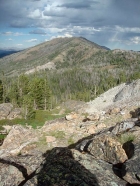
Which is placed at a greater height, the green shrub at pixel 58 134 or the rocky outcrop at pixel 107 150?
the rocky outcrop at pixel 107 150

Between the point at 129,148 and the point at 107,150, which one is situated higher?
the point at 129,148

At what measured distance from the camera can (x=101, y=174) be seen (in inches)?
360

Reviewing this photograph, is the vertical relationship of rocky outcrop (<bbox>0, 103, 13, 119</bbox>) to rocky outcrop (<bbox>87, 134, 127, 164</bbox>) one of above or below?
below

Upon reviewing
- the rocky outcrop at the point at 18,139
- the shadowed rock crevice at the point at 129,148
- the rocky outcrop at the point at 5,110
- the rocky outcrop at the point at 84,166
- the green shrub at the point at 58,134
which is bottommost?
the rocky outcrop at the point at 5,110

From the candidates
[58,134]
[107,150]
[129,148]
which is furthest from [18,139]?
[129,148]

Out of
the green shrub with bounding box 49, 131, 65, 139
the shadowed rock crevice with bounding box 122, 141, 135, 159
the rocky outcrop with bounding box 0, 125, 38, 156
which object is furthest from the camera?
the green shrub with bounding box 49, 131, 65, 139

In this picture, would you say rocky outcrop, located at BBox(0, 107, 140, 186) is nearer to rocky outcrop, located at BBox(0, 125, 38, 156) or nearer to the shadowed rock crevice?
the shadowed rock crevice

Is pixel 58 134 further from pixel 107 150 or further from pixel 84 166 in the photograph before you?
pixel 84 166

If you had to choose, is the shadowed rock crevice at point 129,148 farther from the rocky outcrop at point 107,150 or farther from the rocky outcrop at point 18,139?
the rocky outcrop at point 18,139

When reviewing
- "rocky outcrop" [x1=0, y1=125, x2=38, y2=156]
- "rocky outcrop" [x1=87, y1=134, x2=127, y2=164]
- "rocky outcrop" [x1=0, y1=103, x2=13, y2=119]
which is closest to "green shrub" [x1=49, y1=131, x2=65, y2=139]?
"rocky outcrop" [x1=0, y1=125, x2=38, y2=156]

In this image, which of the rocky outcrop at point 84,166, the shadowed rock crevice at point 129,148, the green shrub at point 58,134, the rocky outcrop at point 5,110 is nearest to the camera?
the rocky outcrop at point 84,166

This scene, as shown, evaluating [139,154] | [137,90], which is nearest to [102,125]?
[139,154]

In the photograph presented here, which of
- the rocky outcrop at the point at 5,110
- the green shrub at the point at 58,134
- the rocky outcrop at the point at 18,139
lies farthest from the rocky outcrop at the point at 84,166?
the rocky outcrop at the point at 5,110

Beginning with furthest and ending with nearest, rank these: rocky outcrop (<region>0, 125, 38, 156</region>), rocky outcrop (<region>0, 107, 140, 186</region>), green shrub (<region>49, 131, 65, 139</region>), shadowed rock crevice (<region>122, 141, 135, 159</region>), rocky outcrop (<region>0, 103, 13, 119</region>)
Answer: rocky outcrop (<region>0, 103, 13, 119</region>) → green shrub (<region>49, 131, 65, 139</region>) → rocky outcrop (<region>0, 125, 38, 156</region>) → shadowed rock crevice (<region>122, 141, 135, 159</region>) → rocky outcrop (<region>0, 107, 140, 186</region>)
